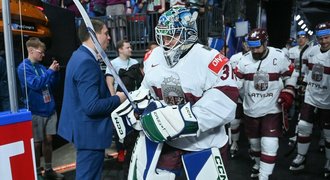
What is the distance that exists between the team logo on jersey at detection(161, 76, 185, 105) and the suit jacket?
67 cm

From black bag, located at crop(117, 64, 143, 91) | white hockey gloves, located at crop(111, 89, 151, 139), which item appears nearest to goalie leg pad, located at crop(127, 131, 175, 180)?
white hockey gloves, located at crop(111, 89, 151, 139)

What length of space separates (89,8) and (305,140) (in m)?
4.83

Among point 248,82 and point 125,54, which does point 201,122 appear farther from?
point 125,54

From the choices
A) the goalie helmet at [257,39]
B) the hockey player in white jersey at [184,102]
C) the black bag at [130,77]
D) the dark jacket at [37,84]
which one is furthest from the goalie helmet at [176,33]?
the black bag at [130,77]

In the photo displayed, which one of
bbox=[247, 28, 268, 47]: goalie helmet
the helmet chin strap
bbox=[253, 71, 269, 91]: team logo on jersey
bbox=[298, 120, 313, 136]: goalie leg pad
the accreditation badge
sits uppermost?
bbox=[247, 28, 268, 47]: goalie helmet

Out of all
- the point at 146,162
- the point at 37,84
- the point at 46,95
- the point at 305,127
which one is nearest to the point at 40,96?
the point at 46,95

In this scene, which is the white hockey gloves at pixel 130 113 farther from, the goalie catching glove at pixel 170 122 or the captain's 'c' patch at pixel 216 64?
the captain's 'c' patch at pixel 216 64

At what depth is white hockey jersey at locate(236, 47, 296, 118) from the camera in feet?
13.0

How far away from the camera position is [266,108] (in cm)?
398

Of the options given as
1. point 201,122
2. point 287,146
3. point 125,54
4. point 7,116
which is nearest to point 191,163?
point 201,122

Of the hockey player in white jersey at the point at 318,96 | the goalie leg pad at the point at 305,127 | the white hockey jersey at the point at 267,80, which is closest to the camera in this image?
the white hockey jersey at the point at 267,80

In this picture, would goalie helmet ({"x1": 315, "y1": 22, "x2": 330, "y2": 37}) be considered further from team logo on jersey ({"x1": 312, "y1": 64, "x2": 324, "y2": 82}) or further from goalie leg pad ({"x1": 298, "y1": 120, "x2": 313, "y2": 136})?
goalie leg pad ({"x1": 298, "y1": 120, "x2": 313, "y2": 136})

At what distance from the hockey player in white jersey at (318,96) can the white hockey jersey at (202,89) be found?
8.69 feet

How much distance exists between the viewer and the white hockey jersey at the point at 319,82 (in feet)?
14.3
